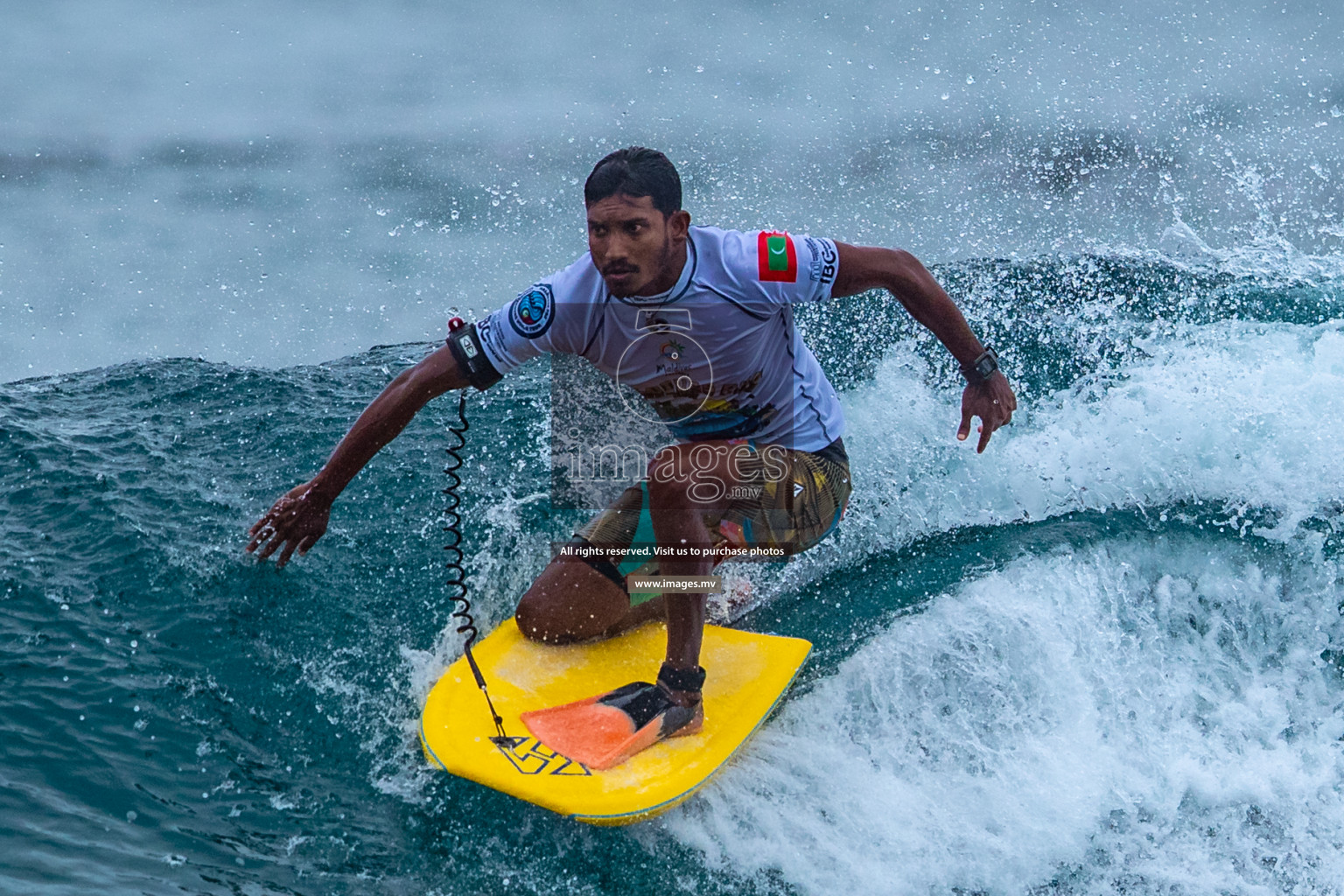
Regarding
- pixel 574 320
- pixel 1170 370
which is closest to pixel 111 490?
pixel 574 320

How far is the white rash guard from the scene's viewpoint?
2.82m

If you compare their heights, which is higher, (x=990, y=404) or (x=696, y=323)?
(x=696, y=323)

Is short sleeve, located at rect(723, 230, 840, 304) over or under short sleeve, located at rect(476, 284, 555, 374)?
over

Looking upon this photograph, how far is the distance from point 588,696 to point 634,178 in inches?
56.9

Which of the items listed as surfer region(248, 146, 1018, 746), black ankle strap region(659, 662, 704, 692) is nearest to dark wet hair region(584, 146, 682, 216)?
surfer region(248, 146, 1018, 746)

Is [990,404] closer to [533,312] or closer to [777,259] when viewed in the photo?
[777,259]

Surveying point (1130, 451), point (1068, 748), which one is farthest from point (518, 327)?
point (1130, 451)

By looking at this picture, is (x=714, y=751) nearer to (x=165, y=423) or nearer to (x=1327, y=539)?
(x=1327, y=539)

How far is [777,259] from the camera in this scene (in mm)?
2869

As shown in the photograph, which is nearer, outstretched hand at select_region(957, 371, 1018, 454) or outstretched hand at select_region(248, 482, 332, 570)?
outstretched hand at select_region(248, 482, 332, 570)

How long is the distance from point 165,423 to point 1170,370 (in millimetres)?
4055

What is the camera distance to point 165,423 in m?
4.58

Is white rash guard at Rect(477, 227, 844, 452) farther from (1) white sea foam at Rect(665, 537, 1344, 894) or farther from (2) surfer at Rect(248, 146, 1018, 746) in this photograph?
(1) white sea foam at Rect(665, 537, 1344, 894)

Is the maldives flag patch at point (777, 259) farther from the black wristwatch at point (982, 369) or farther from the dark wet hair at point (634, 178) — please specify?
the black wristwatch at point (982, 369)
